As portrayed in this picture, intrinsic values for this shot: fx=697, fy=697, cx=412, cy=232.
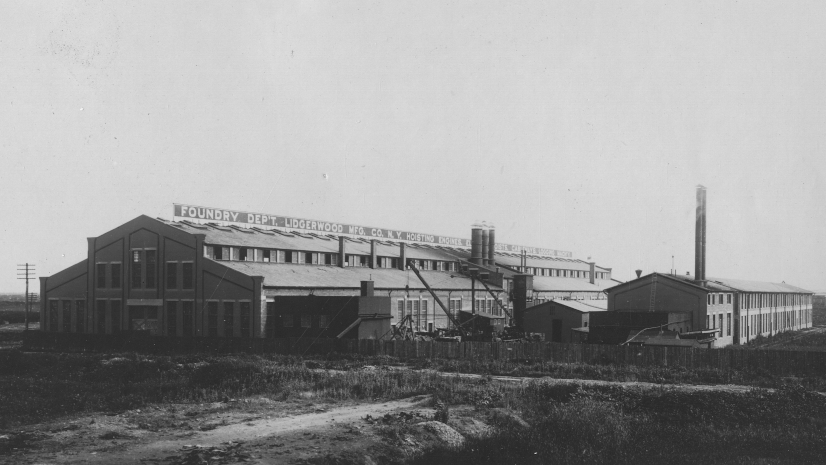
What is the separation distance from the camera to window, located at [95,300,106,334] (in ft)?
174

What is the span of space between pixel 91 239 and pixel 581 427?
44.0 meters

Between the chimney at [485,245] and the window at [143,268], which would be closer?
the window at [143,268]

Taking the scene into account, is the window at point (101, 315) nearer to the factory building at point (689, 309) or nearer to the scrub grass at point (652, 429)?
the factory building at point (689, 309)

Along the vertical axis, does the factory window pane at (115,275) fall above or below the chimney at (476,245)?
below

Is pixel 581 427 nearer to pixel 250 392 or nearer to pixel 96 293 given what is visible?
pixel 250 392

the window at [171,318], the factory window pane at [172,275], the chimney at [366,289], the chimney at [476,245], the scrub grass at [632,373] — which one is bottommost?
the scrub grass at [632,373]

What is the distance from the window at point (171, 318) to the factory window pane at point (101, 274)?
6.73 m

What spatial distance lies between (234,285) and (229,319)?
2.39 metres

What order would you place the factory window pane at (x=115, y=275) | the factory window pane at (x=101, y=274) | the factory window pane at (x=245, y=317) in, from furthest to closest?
the factory window pane at (x=101, y=274), the factory window pane at (x=115, y=275), the factory window pane at (x=245, y=317)

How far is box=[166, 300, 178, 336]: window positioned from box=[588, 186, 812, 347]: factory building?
29738mm

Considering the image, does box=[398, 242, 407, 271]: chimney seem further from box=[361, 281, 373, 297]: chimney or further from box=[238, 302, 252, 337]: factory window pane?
box=[238, 302, 252, 337]: factory window pane

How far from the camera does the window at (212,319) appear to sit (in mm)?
48625

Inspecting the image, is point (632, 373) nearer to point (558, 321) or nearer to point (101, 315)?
point (558, 321)

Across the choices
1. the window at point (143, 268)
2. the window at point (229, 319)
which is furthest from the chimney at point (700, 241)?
the window at point (143, 268)
